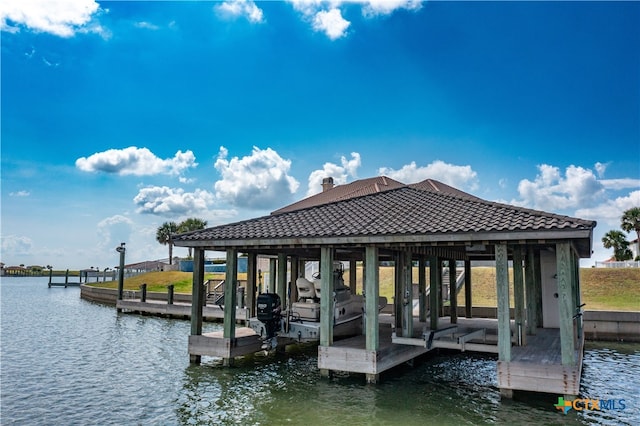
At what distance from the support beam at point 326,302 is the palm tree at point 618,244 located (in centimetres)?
3903

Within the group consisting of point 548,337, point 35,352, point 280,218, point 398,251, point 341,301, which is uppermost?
point 280,218

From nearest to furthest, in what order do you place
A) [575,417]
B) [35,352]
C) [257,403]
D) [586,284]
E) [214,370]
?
1. [575,417]
2. [257,403]
3. [214,370]
4. [35,352]
5. [586,284]

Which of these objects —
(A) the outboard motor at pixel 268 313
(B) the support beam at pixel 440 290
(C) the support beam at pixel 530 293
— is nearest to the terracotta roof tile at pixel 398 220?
(A) the outboard motor at pixel 268 313

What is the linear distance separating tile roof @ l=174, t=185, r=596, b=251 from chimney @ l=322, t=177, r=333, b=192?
52.3 ft

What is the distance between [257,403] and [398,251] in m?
5.69

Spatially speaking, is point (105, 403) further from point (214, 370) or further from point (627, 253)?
point (627, 253)

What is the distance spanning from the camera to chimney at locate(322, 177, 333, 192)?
1179 inches

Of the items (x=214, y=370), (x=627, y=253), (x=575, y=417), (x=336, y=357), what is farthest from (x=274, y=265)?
(x=627, y=253)

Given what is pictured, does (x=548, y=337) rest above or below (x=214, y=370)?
above

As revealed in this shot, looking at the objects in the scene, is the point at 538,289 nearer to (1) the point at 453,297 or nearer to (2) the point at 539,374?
A: (1) the point at 453,297

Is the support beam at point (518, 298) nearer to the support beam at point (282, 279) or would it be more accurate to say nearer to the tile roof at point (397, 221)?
the tile roof at point (397, 221)

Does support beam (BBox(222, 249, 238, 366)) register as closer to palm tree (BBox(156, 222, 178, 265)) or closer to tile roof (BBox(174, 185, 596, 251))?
tile roof (BBox(174, 185, 596, 251))

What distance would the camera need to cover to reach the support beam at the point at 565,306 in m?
8.40

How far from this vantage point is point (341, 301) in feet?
44.7
